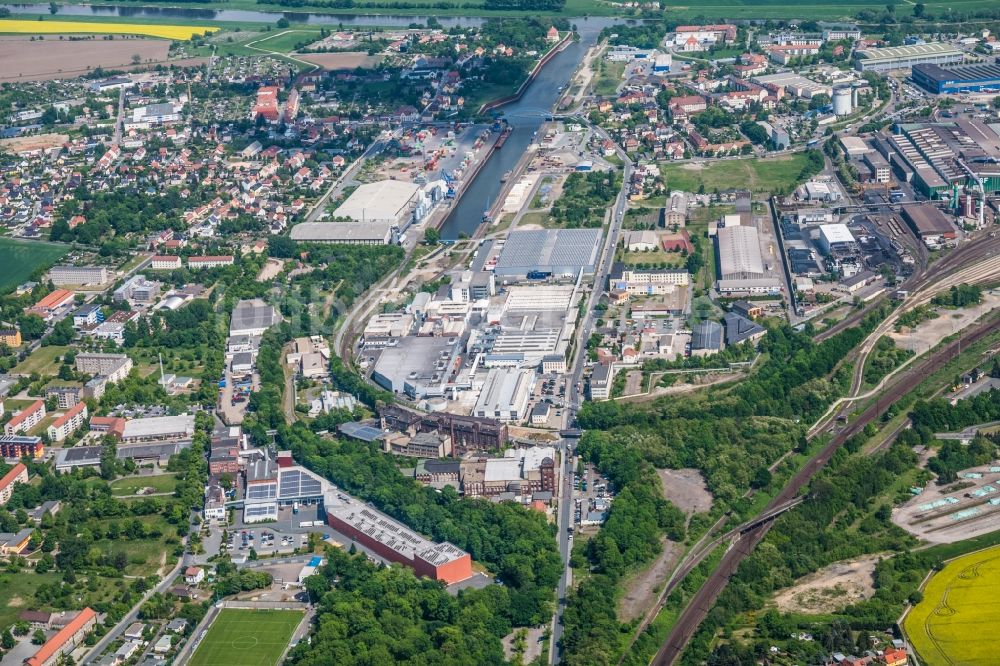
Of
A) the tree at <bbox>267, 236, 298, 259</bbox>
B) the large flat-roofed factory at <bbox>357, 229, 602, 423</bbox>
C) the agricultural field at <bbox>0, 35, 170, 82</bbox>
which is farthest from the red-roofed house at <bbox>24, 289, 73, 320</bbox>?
the agricultural field at <bbox>0, 35, 170, 82</bbox>

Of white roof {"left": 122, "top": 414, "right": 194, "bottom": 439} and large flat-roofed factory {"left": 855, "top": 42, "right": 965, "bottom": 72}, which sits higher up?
large flat-roofed factory {"left": 855, "top": 42, "right": 965, "bottom": 72}

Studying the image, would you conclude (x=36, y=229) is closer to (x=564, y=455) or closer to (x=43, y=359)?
(x=43, y=359)

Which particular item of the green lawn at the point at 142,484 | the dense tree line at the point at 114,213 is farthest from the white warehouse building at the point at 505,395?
the dense tree line at the point at 114,213

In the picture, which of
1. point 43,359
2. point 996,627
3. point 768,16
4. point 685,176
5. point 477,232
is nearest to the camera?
point 996,627

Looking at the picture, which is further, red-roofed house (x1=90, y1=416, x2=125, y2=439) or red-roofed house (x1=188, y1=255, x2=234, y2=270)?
red-roofed house (x1=188, y1=255, x2=234, y2=270)

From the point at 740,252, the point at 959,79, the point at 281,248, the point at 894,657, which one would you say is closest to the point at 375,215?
the point at 281,248

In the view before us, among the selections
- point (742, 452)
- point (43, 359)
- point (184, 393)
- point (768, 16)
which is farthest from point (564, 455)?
point (768, 16)

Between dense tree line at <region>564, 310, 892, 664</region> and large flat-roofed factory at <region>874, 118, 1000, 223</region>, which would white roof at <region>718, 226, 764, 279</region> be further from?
large flat-roofed factory at <region>874, 118, 1000, 223</region>
